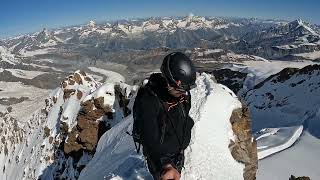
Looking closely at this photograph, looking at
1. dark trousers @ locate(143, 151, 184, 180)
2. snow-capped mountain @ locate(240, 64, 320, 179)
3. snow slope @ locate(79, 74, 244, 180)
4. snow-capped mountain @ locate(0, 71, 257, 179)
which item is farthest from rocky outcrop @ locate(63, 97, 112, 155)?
dark trousers @ locate(143, 151, 184, 180)

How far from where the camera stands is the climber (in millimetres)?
7270

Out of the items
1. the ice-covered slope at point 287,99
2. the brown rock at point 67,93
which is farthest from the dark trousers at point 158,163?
the ice-covered slope at point 287,99

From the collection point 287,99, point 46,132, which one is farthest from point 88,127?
point 287,99

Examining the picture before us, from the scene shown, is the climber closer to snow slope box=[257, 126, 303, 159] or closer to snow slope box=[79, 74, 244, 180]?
snow slope box=[79, 74, 244, 180]

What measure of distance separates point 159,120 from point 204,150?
282 inches

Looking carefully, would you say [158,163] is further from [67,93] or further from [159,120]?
[67,93]

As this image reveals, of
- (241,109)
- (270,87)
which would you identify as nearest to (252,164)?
(241,109)

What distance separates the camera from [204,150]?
14.2 m

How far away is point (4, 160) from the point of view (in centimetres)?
12256

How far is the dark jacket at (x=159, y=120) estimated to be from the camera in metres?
7.33

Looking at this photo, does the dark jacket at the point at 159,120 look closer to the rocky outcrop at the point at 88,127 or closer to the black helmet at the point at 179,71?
the black helmet at the point at 179,71

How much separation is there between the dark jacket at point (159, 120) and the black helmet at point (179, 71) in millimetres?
329

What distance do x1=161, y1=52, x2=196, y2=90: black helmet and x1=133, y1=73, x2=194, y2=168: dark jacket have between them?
1.08 ft

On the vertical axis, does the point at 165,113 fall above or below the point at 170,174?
above
